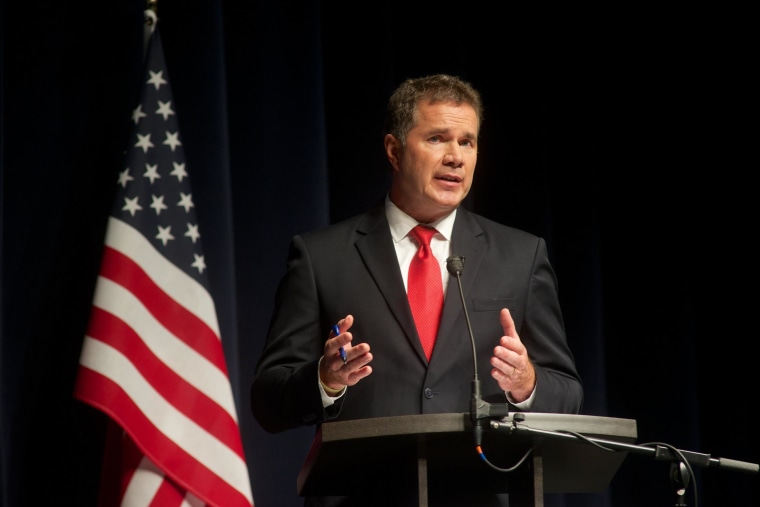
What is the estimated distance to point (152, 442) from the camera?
2.86m

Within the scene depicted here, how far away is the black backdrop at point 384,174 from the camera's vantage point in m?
3.21

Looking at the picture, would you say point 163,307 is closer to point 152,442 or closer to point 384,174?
point 152,442

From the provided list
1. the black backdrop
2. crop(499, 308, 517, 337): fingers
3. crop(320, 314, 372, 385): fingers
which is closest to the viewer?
crop(320, 314, 372, 385): fingers

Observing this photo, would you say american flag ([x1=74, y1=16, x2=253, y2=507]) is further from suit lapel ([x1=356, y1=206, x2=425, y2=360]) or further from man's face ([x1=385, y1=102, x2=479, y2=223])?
man's face ([x1=385, y1=102, x2=479, y2=223])

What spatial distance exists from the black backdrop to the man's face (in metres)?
0.76

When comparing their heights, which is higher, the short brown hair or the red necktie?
the short brown hair

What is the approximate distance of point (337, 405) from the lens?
2426mm

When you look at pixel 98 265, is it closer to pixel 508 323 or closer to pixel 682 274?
pixel 508 323

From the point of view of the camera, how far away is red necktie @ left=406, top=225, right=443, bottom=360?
8.83 feet

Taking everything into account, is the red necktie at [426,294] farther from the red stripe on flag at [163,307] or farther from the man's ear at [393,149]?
the red stripe on flag at [163,307]

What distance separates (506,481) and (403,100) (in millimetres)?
1244

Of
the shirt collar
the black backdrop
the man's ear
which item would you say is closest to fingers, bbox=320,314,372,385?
the shirt collar

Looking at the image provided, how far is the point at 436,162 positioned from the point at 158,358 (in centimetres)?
95

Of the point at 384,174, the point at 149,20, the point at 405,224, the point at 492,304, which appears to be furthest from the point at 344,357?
the point at 384,174
